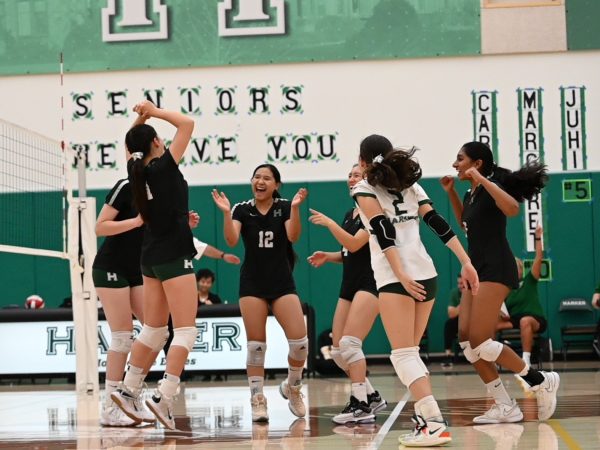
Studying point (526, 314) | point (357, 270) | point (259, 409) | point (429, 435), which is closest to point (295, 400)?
point (259, 409)

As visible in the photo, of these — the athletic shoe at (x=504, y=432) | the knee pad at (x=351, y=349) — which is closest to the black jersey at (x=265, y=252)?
the knee pad at (x=351, y=349)

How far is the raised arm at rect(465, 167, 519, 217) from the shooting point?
7328 mm

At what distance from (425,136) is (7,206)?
250 inches

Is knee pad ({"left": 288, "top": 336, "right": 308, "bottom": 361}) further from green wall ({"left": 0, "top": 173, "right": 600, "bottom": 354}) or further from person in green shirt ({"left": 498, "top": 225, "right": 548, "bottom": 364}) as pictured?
green wall ({"left": 0, "top": 173, "right": 600, "bottom": 354})

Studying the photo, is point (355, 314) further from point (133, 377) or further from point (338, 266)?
point (338, 266)

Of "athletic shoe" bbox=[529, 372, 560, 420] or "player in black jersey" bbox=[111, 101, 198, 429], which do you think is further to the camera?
"athletic shoe" bbox=[529, 372, 560, 420]

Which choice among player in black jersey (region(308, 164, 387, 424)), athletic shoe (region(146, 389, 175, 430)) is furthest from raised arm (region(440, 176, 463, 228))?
athletic shoe (region(146, 389, 175, 430))

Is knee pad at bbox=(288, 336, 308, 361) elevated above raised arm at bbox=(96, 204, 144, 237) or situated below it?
below

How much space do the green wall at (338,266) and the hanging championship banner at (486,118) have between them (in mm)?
811

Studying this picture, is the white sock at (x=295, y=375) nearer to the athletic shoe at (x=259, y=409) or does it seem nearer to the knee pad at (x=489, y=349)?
the athletic shoe at (x=259, y=409)

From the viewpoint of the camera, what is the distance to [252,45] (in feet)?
54.2

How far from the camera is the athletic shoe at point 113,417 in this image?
771 centimetres

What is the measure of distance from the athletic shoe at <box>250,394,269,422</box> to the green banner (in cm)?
951

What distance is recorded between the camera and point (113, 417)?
776 centimetres
